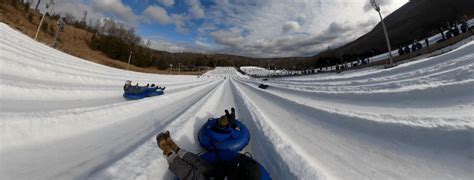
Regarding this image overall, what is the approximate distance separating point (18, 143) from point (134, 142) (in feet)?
5.77

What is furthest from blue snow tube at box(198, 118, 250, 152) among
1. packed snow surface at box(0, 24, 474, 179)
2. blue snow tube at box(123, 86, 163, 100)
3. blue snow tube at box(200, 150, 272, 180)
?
blue snow tube at box(123, 86, 163, 100)

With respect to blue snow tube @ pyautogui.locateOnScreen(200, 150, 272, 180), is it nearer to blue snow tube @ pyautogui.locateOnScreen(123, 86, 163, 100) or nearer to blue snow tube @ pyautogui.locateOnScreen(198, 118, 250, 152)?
blue snow tube @ pyautogui.locateOnScreen(198, 118, 250, 152)

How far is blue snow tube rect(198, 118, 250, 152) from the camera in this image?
12.6 ft

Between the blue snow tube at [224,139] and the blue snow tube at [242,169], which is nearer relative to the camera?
the blue snow tube at [242,169]

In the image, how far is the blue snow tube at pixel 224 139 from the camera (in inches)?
151

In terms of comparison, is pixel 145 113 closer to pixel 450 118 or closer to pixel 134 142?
pixel 134 142

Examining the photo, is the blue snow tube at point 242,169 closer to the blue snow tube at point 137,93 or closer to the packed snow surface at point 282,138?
the packed snow surface at point 282,138

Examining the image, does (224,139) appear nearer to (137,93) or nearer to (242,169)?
(242,169)

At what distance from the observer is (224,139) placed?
3949mm

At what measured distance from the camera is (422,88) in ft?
22.3

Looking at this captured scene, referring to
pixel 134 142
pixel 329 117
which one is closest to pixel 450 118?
pixel 329 117

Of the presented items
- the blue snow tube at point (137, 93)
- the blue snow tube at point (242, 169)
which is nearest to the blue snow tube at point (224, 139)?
the blue snow tube at point (242, 169)

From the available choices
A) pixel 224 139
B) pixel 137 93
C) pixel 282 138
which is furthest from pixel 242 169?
pixel 137 93

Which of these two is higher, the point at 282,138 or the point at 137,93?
the point at 137,93
